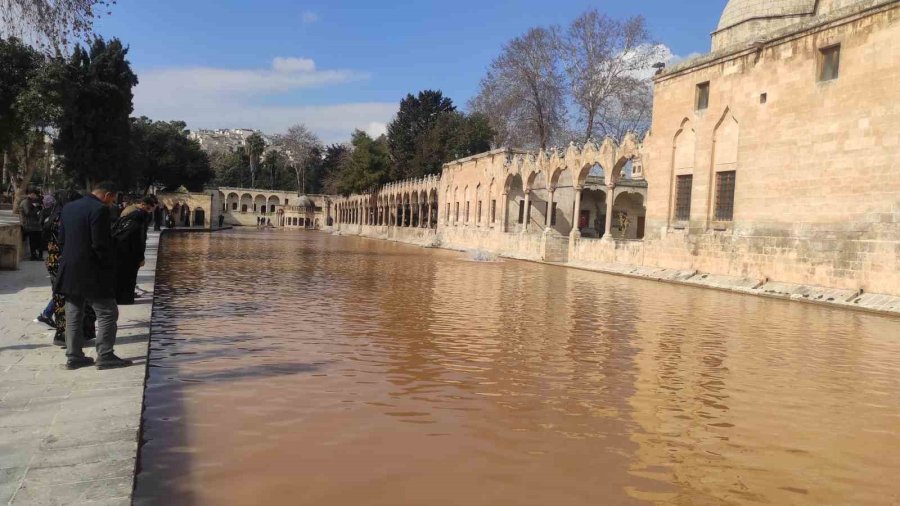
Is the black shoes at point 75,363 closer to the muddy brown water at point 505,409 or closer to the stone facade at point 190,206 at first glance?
the muddy brown water at point 505,409

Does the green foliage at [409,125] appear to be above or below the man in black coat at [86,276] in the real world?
above

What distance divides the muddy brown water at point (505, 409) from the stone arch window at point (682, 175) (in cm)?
1078

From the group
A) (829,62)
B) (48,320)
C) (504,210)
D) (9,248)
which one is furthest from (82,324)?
(504,210)

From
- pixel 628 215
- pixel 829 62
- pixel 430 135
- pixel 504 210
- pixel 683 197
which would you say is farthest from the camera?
pixel 430 135

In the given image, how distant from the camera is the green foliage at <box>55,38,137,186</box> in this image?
35156 mm

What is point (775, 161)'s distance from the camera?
1680cm

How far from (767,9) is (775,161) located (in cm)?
934

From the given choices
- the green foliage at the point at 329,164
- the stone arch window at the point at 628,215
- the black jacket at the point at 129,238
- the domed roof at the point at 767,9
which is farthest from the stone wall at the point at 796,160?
the green foliage at the point at 329,164

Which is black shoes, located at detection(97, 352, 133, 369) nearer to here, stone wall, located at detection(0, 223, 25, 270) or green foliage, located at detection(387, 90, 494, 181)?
stone wall, located at detection(0, 223, 25, 270)

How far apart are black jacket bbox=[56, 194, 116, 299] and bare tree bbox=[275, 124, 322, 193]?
8768 centimetres

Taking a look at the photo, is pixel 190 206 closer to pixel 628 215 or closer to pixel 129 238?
pixel 628 215

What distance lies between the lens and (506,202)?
34188 millimetres

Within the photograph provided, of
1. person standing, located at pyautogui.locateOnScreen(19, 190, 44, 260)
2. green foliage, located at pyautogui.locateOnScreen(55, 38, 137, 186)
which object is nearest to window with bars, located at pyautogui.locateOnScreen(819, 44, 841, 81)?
person standing, located at pyautogui.locateOnScreen(19, 190, 44, 260)

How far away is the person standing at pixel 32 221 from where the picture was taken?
1280cm
